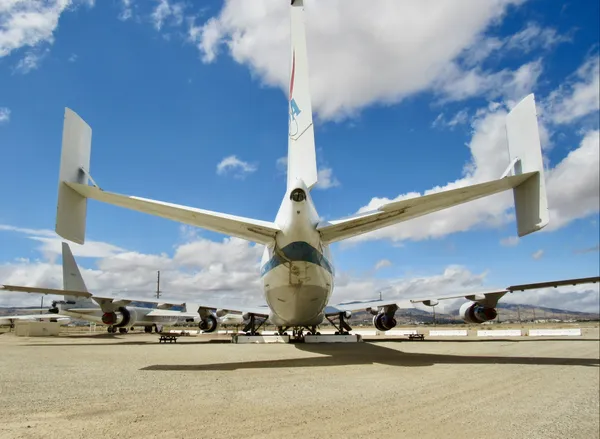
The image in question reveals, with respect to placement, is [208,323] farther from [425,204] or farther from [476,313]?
[425,204]

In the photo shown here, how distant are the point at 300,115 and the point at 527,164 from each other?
869 cm

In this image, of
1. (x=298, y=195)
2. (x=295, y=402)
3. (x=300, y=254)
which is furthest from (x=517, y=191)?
(x=295, y=402)

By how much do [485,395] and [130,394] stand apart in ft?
19.4

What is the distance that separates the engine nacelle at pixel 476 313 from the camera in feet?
52.7

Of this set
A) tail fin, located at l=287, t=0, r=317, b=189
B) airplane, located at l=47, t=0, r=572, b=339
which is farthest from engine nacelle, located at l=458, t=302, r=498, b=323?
tail fin, located at l=287, t=0, r=317, b=189

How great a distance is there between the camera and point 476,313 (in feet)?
55.5

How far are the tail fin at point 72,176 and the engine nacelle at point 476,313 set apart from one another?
15.0m

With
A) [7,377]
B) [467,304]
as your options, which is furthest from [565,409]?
[467,304]

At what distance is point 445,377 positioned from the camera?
850 cm

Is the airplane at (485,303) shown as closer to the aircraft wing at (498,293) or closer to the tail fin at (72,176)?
the aircraft wing at (498,293)

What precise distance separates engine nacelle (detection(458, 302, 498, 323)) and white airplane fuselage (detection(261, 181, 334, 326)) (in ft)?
22.0

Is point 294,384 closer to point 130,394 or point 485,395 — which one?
point 130,394

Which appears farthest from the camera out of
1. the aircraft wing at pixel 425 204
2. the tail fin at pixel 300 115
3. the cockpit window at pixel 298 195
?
the tail fin at pixel 300 115

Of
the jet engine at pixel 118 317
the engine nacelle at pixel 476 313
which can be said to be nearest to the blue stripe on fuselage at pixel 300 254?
the engine nacelle at pixel 476 313
